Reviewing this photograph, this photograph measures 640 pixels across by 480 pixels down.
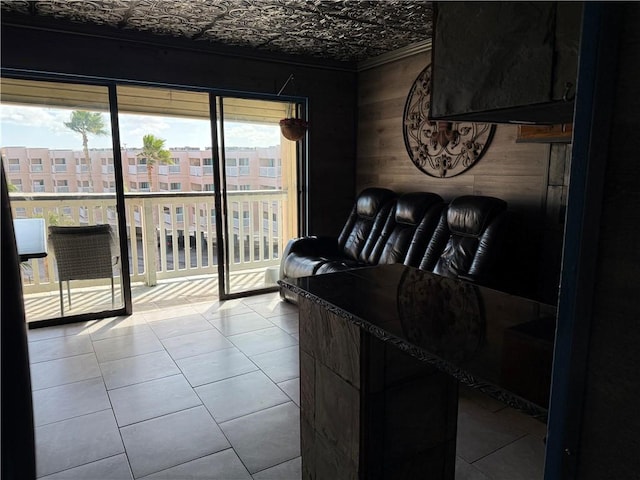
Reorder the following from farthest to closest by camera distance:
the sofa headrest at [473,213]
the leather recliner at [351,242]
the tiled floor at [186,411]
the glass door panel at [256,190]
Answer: the glass door panel at [256,190]
the leather recliner at [351,242]
the sofa headrest at [473,213]
the tiled floor at [186,411]

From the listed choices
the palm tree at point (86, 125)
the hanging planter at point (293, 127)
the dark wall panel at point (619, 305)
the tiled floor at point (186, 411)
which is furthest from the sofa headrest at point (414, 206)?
the dark wall panel at point (619, 305)

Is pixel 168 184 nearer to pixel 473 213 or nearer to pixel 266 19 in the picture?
pixel 266 19

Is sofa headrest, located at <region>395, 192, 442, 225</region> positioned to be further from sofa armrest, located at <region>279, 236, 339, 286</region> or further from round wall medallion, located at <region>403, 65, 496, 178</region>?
sofa armrest, located at <region>279, 236, 339, 286</region>

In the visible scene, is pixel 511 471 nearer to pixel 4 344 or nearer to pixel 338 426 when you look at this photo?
pixel 338 426

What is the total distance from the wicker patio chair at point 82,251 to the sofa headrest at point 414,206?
2.67 metres

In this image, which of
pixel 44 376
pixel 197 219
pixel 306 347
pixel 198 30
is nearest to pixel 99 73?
pixel 198 30

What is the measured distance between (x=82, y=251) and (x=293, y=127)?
2.24m

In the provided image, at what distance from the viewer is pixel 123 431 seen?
224 cm

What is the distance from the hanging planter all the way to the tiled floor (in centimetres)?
184

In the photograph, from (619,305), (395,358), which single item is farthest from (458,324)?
(619,305)

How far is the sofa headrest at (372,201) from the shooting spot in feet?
13.6

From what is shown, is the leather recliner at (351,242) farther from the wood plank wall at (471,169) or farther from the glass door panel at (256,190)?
the glass door panel at (256,190)

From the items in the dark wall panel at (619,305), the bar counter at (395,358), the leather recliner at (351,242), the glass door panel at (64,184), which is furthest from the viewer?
the leather recliner at (351,242)

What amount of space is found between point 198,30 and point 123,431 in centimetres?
313
